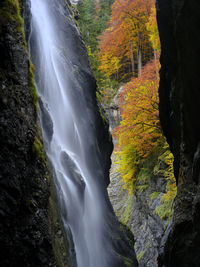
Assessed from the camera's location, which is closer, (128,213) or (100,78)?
(128,213)

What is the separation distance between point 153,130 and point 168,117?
4.36 m

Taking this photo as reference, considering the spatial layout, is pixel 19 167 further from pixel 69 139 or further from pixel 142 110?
pixel 142 110

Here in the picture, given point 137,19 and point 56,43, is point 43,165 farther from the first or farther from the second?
point 137,19

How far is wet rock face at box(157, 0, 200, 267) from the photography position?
4781 millimetres

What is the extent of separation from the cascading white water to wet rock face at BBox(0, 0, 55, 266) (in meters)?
2.62

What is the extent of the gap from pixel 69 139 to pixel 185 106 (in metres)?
5.13

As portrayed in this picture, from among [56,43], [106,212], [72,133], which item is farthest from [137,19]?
[106,212]

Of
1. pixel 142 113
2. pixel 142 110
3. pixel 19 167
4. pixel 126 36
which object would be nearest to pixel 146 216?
pixel 142 113

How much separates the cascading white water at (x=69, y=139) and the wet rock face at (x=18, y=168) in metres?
2.62

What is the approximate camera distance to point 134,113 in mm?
10992

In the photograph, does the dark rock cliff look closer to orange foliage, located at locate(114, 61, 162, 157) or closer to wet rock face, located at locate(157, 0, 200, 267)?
wet rock face, located at locate(157, 0, 200, 267)

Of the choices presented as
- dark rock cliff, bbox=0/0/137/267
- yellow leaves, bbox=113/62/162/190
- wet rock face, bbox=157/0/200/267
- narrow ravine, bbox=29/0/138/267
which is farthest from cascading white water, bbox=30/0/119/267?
wet rock face, bbox=157/0/200/267

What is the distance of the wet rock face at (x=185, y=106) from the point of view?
478 cm

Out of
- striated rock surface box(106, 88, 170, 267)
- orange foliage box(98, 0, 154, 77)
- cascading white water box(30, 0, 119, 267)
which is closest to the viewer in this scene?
cascading white water box(30, 0, 119, 267)
